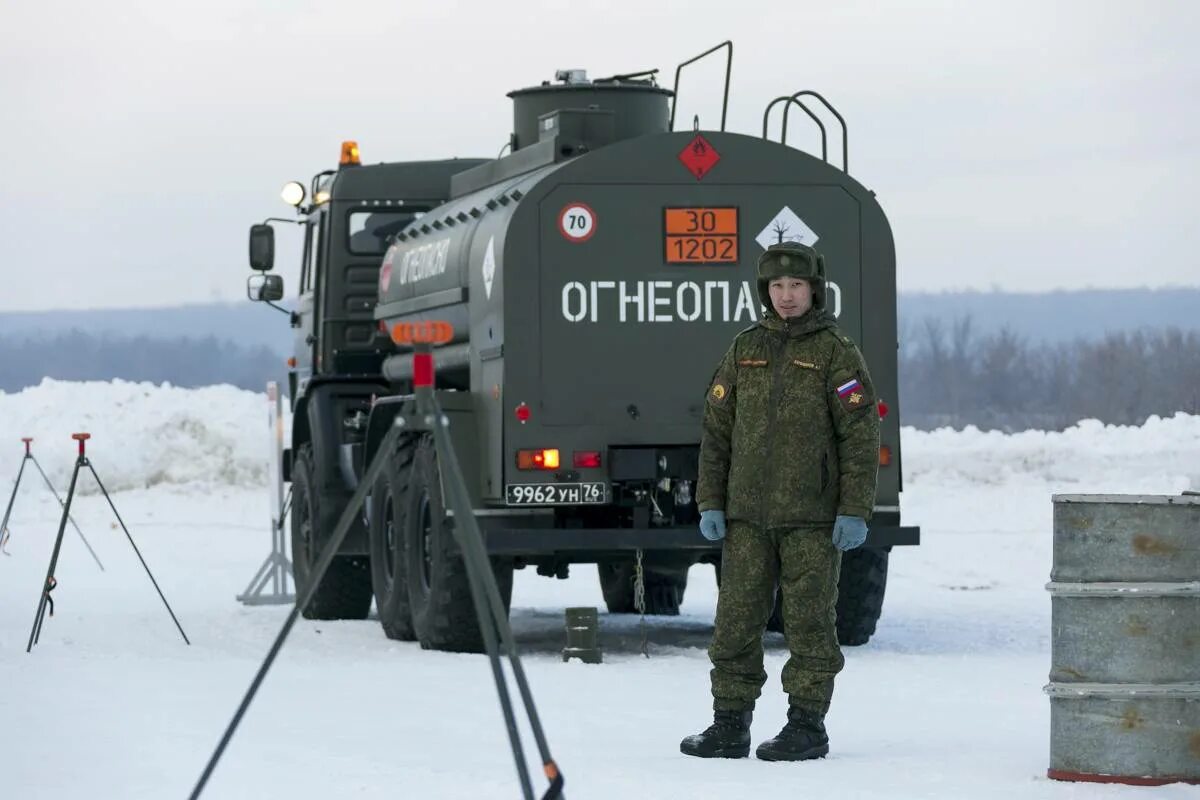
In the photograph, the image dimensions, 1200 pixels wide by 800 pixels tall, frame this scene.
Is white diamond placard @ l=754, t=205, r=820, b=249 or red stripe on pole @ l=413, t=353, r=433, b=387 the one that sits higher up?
white diamond placard @ l=754, t=205, r=820, b=249

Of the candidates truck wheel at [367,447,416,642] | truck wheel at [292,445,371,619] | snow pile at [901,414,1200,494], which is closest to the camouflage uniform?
truck wheel at [367,447,416,642]

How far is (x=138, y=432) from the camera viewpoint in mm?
39344

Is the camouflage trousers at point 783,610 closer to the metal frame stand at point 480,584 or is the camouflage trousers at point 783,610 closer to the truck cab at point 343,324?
the metal frame stand at point 480,584

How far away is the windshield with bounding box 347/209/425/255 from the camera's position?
18594 mm

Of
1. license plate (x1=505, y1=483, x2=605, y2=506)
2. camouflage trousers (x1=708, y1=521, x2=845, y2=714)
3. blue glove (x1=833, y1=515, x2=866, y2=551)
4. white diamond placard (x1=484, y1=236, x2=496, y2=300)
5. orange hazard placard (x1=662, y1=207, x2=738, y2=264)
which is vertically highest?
orange hazard placard (x1=662, y1=207, x2=738, y2=264)

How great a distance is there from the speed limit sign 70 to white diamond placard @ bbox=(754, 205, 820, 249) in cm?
100

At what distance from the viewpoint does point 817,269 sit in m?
9.45

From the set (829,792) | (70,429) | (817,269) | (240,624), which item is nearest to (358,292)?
(240,624)

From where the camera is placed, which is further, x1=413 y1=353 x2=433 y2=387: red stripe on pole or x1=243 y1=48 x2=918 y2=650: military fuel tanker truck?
x1=243 y1=48 x2=918 y2=650: military fuel tanker truck

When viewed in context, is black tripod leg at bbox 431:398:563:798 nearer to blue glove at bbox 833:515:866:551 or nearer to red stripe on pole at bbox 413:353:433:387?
red stripe on pole at bbox 413:353:433:387

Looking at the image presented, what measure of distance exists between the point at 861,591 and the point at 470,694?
11.8ft

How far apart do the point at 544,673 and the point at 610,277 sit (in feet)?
8.02

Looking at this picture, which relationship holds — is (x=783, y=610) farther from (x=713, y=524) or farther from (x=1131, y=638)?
(x=1131, y=638)

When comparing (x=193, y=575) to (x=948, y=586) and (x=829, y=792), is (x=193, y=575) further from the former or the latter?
(x=829, y=792)
